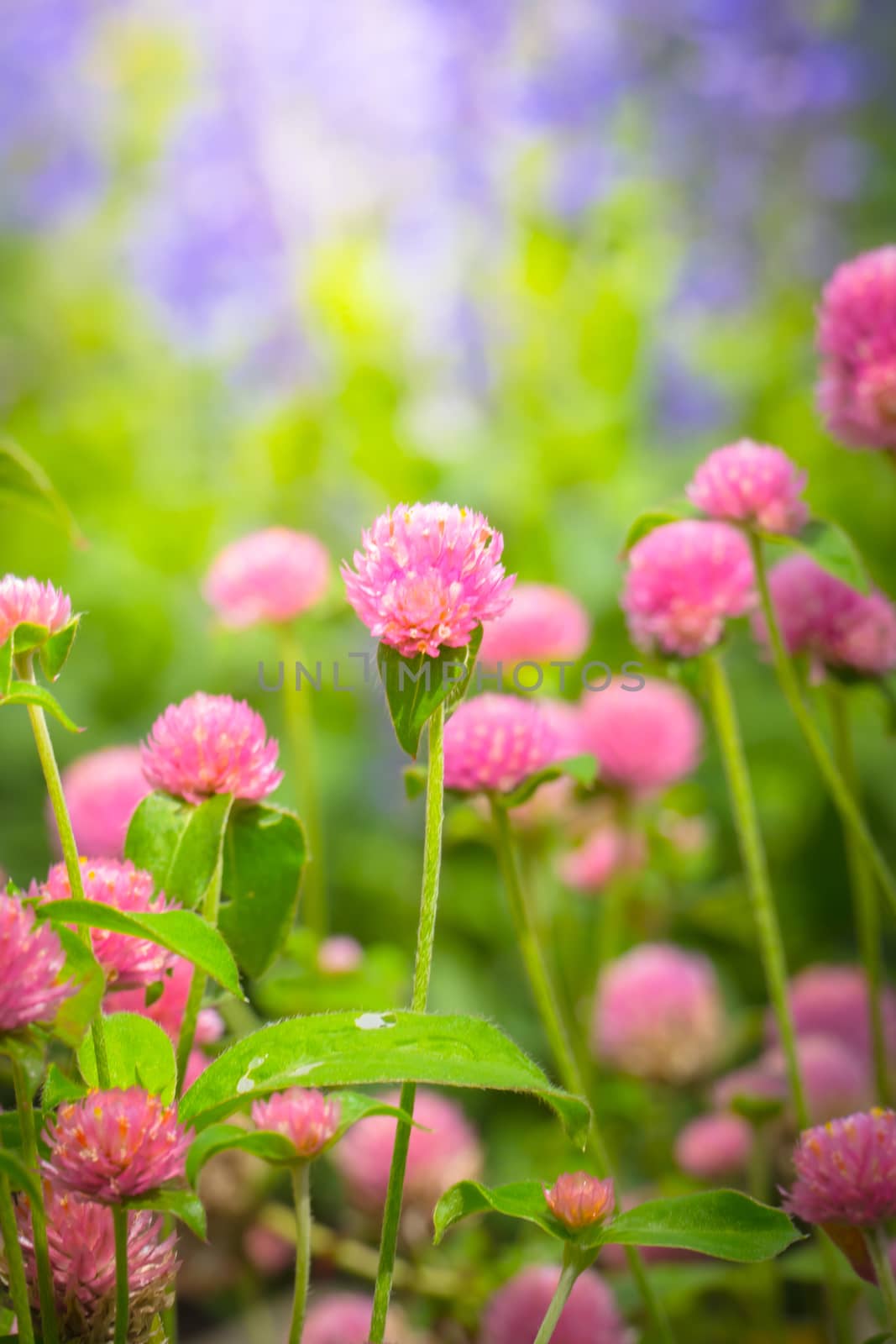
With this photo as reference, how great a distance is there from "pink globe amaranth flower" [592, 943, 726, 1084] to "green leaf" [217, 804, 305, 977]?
0.31 metres

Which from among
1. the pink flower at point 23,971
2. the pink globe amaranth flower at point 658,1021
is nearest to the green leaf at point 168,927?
the pink flower at point 23,971

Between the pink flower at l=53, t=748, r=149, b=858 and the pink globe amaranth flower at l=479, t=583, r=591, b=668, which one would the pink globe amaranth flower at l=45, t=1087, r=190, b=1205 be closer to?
the pink flower at l=53, t=748, r=149, b=858

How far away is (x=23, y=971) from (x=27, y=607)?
0.32 ft

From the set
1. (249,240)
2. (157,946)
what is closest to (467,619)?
(157,946)

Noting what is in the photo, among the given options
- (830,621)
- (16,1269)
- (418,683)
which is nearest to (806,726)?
(830,621)

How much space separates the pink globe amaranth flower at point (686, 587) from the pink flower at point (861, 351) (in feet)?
0.20

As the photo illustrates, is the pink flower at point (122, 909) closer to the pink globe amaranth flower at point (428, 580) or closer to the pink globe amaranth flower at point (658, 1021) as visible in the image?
the pink globe amaranth flower at point (428, 580)

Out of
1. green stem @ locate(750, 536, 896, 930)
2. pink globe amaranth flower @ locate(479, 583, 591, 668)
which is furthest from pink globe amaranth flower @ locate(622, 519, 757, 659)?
pink globe amaranth flower @ locate(479, 583, 591, 668)

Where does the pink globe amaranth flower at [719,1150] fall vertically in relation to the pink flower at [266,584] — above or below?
below

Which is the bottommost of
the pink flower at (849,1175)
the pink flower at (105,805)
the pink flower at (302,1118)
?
the pink flower at (849,1175)

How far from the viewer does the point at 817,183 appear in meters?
1.42

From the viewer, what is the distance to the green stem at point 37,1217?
0.24m

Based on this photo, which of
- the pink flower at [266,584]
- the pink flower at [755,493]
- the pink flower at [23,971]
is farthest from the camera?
the pink flower at [266,584]

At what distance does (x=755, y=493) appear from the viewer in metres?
0.38
